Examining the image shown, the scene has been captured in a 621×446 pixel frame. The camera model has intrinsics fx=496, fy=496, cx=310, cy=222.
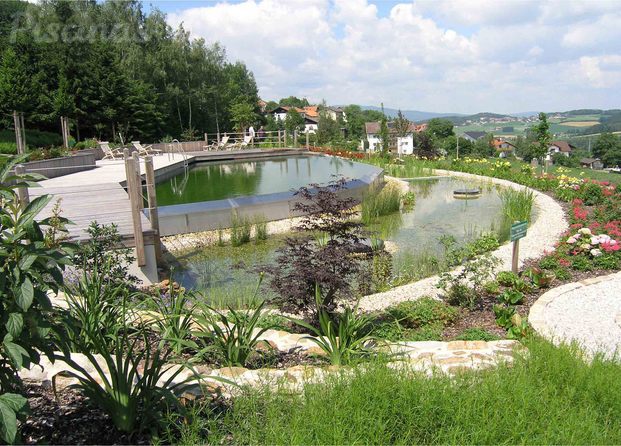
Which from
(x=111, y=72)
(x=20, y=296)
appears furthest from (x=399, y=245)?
(x=111, y=72)

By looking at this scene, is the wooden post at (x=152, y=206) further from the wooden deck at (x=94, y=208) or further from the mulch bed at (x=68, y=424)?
the mulch bed at (x=68, y=424)

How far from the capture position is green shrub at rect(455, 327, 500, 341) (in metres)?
3.92

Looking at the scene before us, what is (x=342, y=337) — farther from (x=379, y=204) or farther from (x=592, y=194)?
(x=592, y=194)

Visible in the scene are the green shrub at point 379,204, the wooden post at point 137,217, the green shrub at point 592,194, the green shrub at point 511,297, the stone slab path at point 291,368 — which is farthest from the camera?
the green shrub at point 592,194

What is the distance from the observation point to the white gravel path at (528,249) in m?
5.07

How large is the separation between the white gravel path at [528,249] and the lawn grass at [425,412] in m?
2.44

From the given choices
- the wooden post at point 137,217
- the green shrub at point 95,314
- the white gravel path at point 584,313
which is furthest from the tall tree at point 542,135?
the green shrub at point 95,314

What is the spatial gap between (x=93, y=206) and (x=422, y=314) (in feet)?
16.2

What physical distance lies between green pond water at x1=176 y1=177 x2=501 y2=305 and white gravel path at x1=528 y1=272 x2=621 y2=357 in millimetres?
1567

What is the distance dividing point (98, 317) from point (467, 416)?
2.40 m

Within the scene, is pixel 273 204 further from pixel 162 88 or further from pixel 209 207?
pixel 162 88

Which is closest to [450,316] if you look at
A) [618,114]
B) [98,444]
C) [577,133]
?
[98,444]

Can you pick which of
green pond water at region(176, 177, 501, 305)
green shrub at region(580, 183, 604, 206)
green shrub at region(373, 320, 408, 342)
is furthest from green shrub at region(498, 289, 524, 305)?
green shrub at region(580, 183, 604, 206)

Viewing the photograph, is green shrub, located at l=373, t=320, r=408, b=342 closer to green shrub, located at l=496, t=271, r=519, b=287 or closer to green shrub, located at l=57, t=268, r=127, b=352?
green shrub, located at l=496, t=271, r=519, b=287
